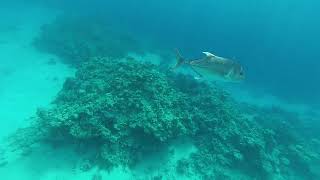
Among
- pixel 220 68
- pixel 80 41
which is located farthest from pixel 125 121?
pixel 80 41

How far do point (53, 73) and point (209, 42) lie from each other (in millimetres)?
28711

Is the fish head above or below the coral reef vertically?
below

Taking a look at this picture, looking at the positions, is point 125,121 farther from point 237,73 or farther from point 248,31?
point 248,31

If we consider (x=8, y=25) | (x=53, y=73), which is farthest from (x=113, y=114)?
(x=8, y=25)

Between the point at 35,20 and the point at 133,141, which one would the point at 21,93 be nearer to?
the point at 133,141

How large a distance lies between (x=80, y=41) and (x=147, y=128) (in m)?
13.0

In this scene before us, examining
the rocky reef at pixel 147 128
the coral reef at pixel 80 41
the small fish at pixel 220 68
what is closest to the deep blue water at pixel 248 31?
the coral reef at pixel 80 41

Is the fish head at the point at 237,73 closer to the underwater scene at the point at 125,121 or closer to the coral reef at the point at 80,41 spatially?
the underwater scene at the point at 125,121

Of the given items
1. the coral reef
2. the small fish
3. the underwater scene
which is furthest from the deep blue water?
the small fish

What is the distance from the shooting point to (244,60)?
3941 cm

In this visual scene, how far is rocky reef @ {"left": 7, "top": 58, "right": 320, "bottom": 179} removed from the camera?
9.31m

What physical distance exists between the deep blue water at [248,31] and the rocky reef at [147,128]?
63.3 feet

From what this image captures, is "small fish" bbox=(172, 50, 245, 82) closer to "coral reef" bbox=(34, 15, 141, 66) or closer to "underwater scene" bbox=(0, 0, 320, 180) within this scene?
"underwater scene" bbox=(0, 0, 320, 180)

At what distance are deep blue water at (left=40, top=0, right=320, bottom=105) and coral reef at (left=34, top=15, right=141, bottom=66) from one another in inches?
233
